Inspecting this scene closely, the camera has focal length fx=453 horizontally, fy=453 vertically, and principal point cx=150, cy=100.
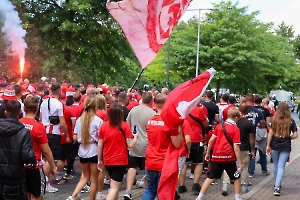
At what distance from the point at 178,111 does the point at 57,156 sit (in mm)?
4639

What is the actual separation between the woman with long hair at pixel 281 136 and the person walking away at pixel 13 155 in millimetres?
5511

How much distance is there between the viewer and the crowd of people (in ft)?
17.6

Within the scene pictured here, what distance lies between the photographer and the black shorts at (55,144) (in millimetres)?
9102

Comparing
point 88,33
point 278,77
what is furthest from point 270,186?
point 278,77

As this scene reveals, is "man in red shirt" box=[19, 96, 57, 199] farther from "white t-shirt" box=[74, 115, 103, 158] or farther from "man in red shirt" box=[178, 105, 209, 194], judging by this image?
"man in red shirt" box=[178, 105, 209, 194]

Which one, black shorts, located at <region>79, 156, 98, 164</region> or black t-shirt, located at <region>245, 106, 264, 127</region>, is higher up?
black t-shirt, located at <region>245, 106, 264, 127</region>

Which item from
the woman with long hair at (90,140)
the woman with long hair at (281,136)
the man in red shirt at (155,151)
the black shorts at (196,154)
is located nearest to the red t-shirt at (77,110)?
the woman with long hair at (90,140)

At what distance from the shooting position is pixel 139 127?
838 cm

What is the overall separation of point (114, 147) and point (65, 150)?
319 cm

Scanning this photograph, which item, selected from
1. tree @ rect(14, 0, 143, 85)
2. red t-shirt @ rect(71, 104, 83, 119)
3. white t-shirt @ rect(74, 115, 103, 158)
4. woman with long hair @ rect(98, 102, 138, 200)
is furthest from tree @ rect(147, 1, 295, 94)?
woman with long hair @ rect(98, 102, 138, 200)

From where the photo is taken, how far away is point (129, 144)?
7027mm

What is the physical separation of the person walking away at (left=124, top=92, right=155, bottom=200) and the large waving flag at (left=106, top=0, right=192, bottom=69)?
77cm

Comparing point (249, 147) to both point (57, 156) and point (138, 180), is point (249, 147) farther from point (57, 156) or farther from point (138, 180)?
point (57, 156)

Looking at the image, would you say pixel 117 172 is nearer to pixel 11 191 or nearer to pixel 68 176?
pixel 11 191
